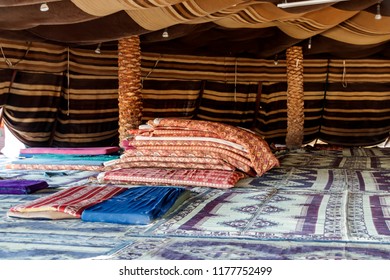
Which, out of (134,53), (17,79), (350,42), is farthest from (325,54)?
(17,79)

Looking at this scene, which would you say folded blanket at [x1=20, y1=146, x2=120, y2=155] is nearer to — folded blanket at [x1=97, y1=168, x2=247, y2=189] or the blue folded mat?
folded blanket at [x1=97, y1=168, x2=247, y2=189]

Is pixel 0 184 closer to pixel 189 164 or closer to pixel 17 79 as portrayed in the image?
pixel 189 164

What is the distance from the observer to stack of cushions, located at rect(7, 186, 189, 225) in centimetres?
220

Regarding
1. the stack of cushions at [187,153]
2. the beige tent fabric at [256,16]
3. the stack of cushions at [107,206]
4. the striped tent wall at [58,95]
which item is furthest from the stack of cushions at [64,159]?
the stack of cushions at [107,206]

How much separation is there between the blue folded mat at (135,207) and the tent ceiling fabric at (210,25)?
159 cm

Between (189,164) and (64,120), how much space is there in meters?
3.22

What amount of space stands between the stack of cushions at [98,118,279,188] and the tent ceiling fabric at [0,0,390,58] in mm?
903

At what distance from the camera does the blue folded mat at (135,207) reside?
2.17 metres

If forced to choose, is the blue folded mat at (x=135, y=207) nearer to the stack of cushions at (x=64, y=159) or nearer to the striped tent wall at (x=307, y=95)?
the stack of cushions at (x=64, y=159)

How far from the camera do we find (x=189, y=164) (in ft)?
12.0

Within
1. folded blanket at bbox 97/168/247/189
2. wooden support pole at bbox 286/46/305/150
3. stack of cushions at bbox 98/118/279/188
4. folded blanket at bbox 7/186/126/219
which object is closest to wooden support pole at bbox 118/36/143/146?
stack of cushions at bbox 98/118/279/188

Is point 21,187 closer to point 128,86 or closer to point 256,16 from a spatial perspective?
point 128,86

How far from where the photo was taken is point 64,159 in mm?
4562

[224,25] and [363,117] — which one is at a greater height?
[224,25]
